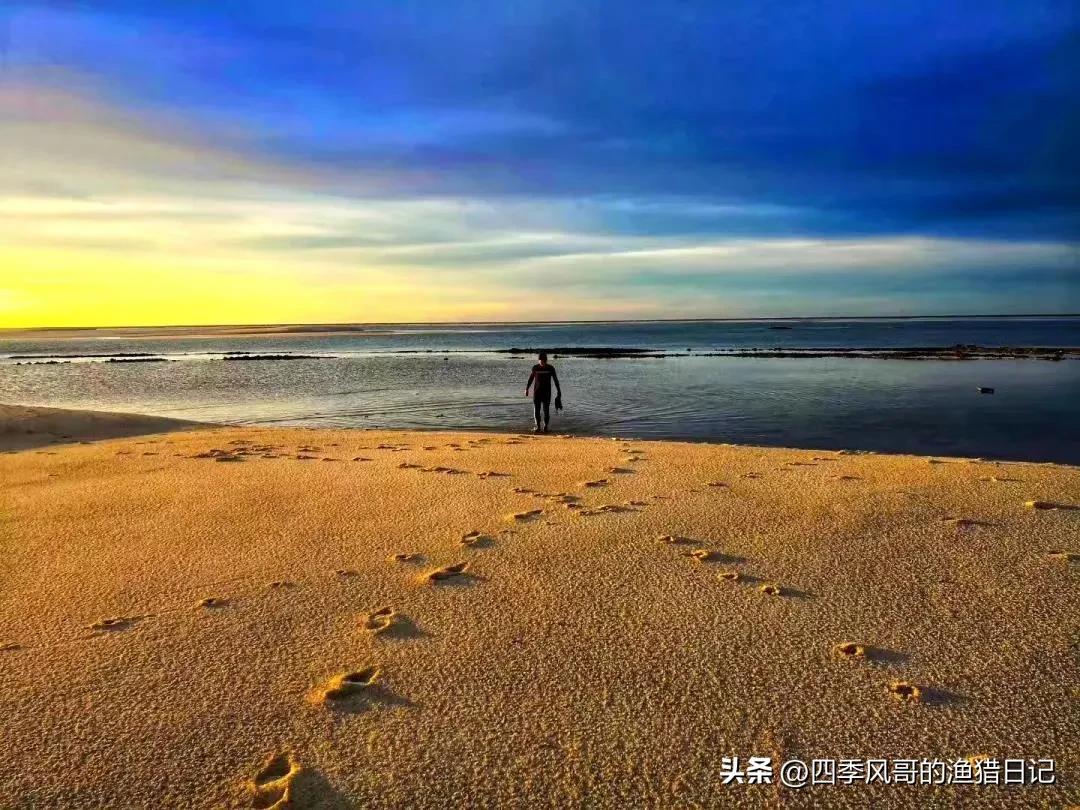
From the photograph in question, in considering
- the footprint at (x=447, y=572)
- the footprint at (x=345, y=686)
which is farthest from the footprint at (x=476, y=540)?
the footprint at (x=345, y=686)

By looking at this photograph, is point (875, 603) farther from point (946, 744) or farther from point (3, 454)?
point (3, 454)

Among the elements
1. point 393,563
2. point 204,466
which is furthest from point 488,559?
point 204,466

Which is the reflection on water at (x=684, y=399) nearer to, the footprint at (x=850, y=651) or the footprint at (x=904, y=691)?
the footprint at (x=850, y=651)

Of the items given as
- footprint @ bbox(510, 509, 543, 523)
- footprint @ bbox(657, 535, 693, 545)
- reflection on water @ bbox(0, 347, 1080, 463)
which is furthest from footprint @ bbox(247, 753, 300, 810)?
reflection on water @ bbox(0, 347, 1080, 463)

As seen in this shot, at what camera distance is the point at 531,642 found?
13.9 feet

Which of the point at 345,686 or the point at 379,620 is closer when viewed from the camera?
the point at 345,686

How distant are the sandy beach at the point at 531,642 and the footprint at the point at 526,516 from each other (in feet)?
0.16

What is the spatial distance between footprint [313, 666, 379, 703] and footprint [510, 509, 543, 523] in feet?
10.0

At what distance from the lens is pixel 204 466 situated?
9.79m

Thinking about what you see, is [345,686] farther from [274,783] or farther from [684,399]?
[684,399]

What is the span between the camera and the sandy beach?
10.2 ft

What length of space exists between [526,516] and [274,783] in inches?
162

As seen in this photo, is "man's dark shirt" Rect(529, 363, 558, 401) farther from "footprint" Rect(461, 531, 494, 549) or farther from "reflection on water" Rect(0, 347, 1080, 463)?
"footprint" Rect(461, 531, 494, 549)

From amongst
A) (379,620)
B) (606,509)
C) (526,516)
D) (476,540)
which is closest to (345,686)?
(379,620)
